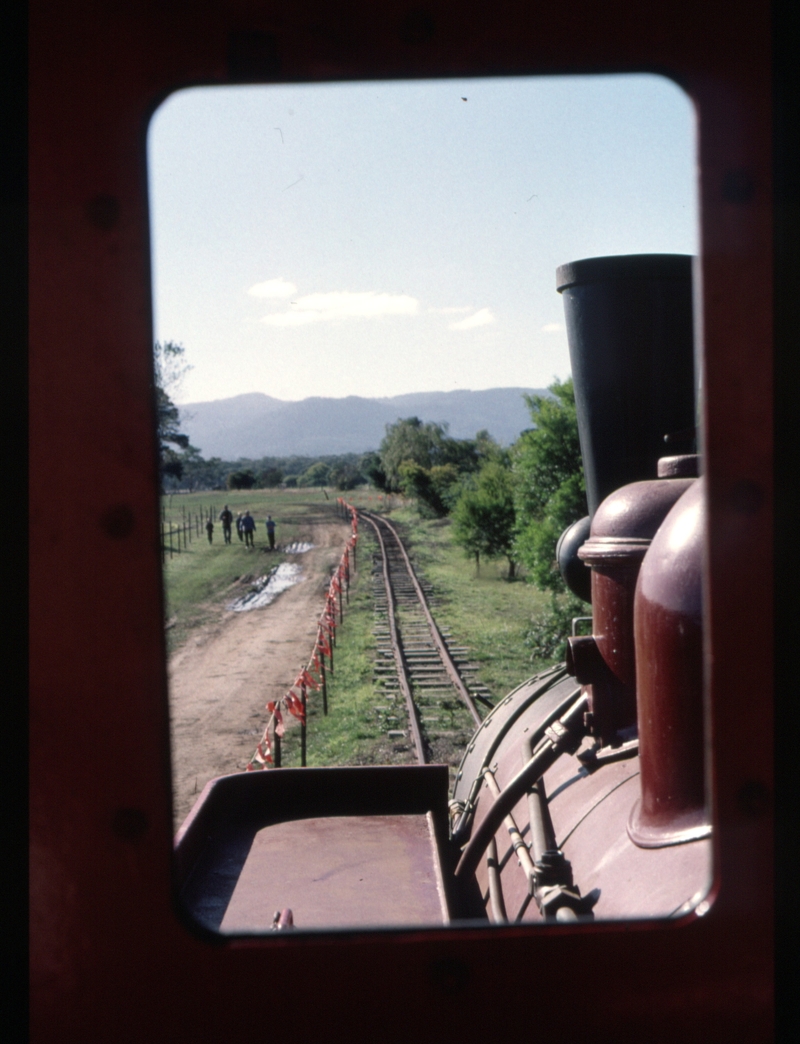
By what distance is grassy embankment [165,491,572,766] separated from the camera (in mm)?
10703

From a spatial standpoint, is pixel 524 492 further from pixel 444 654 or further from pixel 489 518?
pixel 489 518

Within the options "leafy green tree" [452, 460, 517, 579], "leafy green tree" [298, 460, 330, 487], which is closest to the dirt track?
"leafy green tree" [452, 460, 517, 579]

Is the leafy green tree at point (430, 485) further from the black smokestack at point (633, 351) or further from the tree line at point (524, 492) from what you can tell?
the black smokestack at point (633, 351)

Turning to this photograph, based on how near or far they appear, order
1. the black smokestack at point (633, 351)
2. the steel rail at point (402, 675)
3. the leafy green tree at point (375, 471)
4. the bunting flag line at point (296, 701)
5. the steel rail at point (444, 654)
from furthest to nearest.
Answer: the leafy green tree at point (375, 471)
the steel rail at point (444, 654)
the steel rail at point (402, 675)
the bunting flag line at point (296, 701)
the black smokestack at point (633, 351)

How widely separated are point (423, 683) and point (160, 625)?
1152 cm

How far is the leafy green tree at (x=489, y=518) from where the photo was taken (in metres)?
27.1

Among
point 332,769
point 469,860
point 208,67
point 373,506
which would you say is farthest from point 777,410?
point 373,506

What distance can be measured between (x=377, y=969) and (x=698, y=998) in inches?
18.8

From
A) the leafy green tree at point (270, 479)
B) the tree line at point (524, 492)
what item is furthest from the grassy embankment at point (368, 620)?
the leafy green tree at point (270, 479)

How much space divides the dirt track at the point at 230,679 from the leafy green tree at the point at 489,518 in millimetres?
5207

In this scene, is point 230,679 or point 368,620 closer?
point 230,679

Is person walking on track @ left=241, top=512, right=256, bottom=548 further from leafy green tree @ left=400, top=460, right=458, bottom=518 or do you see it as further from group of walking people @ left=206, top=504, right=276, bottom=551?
leafy green tree @ left=400, top=460, right=458, bottom=518

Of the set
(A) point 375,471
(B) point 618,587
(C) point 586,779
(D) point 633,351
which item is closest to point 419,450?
(A) point 375,471

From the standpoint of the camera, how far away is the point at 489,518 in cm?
2733
